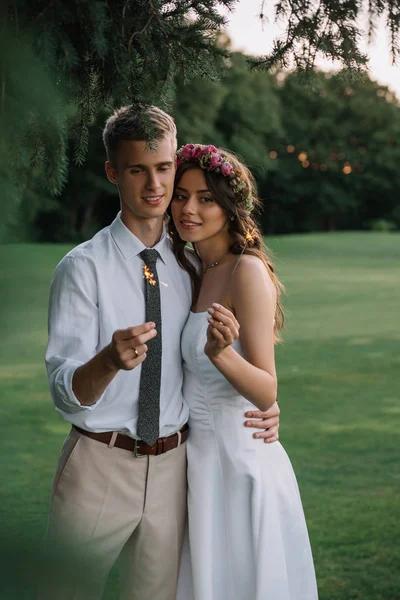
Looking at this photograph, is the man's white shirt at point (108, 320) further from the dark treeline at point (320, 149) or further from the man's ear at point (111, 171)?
the dark treeline at point (320, 149)

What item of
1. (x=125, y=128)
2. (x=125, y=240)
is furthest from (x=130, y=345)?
(x=125, y=128)

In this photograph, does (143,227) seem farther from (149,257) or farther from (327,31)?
(327,31)

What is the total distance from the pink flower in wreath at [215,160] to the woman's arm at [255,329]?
397 mm

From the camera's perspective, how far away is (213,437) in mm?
3199

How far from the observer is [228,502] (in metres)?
3.17

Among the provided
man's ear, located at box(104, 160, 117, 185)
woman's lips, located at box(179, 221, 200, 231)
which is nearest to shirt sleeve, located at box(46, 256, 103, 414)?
man's ear, located at box(104, 160, 117, 185)

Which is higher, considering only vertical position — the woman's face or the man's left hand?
the woman's face

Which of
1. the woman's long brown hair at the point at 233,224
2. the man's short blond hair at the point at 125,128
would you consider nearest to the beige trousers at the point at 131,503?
the woman's long brown hair at the point at 233,224

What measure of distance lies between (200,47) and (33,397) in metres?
9.37

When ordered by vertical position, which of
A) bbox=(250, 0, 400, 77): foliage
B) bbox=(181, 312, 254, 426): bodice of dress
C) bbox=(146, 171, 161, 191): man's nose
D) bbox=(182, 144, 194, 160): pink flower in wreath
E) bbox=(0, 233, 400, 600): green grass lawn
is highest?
bbox=(250, 0, 400, 77): foliage

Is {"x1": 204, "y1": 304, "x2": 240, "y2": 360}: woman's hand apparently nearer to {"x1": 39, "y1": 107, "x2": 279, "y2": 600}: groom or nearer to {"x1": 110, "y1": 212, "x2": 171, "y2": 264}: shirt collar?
{"x1": 39, "y1": 107, "x2": 279, "y2": 600}: groom

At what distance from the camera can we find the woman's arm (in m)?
2.98

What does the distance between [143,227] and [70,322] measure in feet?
1.80

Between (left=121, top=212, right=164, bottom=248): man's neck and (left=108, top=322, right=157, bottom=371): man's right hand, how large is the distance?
3.30 feet
